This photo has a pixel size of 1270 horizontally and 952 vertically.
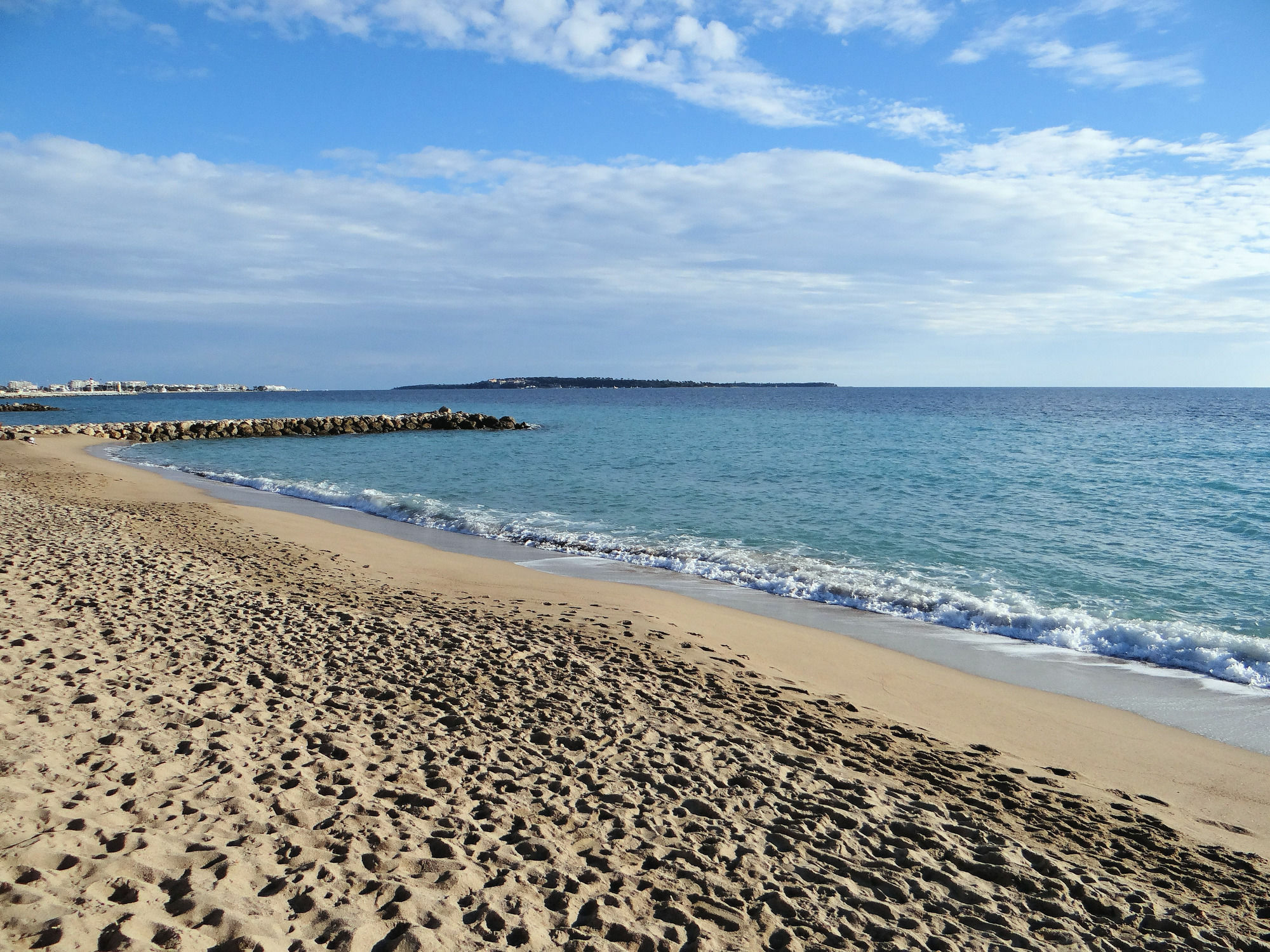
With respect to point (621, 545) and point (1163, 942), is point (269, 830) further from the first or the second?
point (621, 545)

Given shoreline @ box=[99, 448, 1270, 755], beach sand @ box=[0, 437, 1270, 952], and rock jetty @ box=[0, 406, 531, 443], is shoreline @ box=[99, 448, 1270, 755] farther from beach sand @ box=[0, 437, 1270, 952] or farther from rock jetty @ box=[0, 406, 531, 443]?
rock jetty @ box=[0, 406, 531, 443]

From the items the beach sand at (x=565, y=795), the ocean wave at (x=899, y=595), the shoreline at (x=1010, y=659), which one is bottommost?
the shoreline at (x=1010, y=659)

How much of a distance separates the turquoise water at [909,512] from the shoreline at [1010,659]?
383mm

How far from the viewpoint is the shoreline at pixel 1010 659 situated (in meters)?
6.97

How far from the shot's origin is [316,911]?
10.9 ft

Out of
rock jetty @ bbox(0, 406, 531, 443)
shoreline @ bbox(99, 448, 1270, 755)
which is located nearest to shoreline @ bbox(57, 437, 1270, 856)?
shoreline @ bbox(99, 448, 1270, 755)

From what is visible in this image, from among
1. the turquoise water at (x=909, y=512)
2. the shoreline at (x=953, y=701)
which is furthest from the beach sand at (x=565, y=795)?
the turquoise water at (x=909, y=512)

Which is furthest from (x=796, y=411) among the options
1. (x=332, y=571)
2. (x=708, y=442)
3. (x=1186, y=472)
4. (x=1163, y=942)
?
(x=1163, y=942)

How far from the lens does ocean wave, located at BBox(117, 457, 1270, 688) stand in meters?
8.59

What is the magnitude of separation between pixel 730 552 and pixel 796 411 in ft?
227

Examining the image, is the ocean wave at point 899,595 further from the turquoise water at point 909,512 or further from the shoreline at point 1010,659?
the shoreline at point 1010,659

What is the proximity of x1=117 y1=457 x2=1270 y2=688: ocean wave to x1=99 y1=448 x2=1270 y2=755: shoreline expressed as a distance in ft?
0.73

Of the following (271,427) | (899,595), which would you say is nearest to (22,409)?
(271,427)

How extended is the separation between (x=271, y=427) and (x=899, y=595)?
50.8 meters
